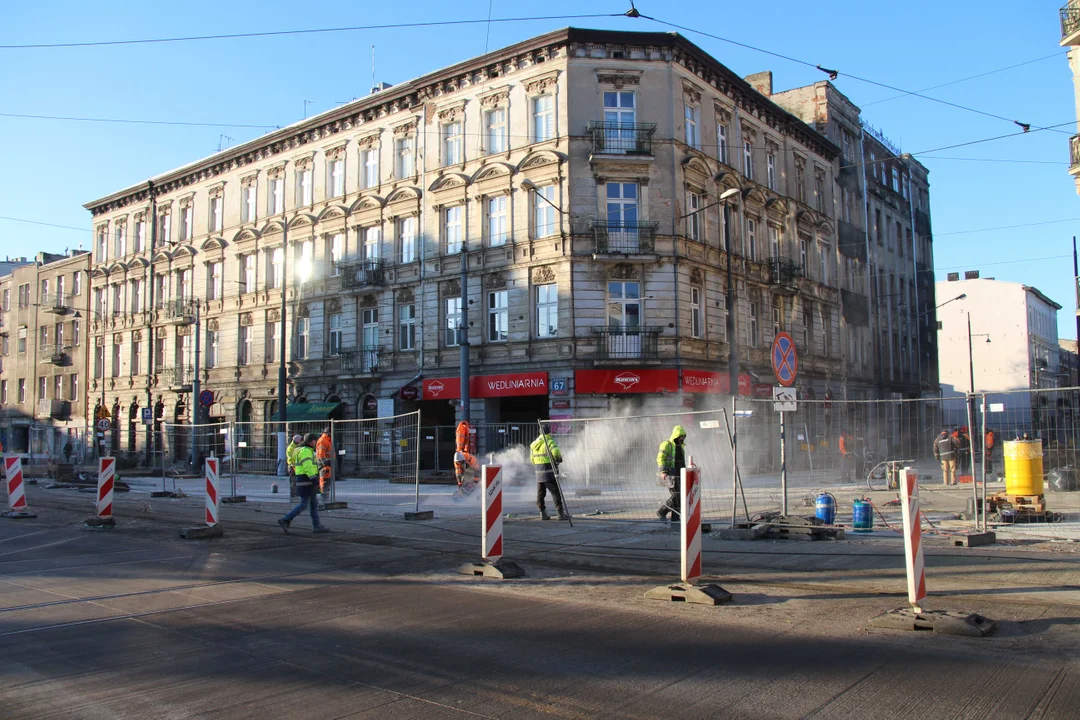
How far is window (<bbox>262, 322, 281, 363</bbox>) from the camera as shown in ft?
125

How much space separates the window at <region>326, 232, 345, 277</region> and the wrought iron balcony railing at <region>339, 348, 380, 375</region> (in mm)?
3874

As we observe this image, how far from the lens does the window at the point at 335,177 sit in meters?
35.8

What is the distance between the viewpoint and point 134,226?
1861 inches

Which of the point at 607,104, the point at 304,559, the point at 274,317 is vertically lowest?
the point at 304,559

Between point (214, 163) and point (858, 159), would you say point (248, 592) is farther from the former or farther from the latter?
point (858, 159)

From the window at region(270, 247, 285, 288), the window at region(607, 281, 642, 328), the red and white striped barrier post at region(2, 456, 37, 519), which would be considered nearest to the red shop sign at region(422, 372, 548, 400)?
the window at region(607, 281, 642, 328)

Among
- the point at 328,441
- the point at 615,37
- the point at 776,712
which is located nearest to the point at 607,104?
the point at 615,37

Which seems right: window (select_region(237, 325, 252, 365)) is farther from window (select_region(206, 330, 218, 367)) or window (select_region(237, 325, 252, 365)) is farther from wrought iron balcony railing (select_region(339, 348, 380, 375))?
wrought iron balcony railing (select_region(339, 348, 380, 375))

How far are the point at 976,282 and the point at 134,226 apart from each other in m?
69.0

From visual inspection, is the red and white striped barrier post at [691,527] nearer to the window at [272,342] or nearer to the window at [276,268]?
the window at [272,342]

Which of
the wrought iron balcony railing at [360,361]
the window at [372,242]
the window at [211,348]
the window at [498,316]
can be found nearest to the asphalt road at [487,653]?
the window at [498,316]

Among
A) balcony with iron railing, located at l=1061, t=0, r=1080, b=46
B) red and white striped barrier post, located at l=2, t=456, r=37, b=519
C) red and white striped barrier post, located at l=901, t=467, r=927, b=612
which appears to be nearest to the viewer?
red and white striped barrier post, located at l=901, t=467, r=927, b=612

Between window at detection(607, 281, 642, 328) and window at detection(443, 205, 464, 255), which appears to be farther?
window at detection(443, 205, 464, 255)

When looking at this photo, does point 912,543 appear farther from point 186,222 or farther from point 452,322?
point 186,222
